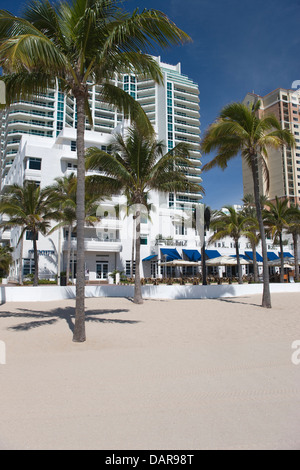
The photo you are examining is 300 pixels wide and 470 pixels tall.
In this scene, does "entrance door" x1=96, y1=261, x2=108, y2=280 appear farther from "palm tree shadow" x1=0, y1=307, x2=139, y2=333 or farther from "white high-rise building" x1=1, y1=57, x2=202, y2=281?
"palm tree shadow" x1=0, y1=307, x2=139, y2=333

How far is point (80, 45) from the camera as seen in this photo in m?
8.56

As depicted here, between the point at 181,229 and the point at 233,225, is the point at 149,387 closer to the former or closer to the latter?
the point at 233,225

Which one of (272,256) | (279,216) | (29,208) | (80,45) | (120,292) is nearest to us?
(80,45)

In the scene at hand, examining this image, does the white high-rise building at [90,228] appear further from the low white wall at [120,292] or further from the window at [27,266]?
the low white wall at [120,292]

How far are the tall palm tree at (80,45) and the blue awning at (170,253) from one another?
2948 cm

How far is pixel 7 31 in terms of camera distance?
25.8 ft

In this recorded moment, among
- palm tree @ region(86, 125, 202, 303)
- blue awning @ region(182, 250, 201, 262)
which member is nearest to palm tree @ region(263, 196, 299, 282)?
palm tree @ region(86, 125, 202, 303)

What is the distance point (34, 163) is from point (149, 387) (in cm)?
3799

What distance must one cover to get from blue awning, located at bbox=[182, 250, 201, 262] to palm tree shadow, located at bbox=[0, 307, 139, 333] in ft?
86.1

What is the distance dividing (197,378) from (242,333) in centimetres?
461

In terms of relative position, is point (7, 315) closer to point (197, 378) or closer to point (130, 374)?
point (130, 374)

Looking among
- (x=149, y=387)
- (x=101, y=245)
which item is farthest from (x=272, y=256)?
(x=149, y=387)

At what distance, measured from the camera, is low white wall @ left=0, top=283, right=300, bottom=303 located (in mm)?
16844
